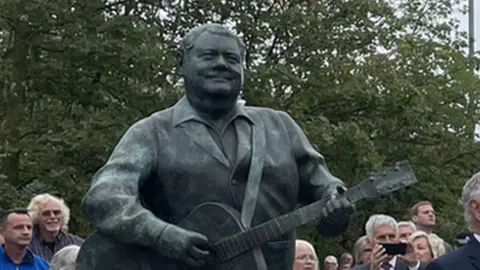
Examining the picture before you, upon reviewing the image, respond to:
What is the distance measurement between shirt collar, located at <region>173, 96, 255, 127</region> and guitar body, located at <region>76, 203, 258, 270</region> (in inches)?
16.4

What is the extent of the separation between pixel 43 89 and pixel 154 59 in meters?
2.07

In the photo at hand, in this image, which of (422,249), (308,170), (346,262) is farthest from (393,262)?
(308,170)

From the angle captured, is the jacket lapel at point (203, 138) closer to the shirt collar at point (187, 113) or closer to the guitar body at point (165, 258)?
the shirt collar at point (187, 113)

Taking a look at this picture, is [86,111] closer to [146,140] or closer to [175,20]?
[175,20]

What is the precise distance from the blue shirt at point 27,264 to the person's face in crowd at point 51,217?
0.42 m

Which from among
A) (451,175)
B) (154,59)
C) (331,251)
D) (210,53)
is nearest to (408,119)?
(451,175)

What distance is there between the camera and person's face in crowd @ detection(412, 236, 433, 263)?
920 cm

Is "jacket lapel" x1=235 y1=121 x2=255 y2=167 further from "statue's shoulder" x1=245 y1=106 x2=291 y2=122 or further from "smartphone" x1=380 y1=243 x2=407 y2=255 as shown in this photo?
"smartphone" x1=380 y1=243 x2=407 y2=255

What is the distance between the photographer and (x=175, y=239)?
187 inches

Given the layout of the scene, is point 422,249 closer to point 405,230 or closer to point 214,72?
point 405,230

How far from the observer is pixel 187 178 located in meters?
4.97

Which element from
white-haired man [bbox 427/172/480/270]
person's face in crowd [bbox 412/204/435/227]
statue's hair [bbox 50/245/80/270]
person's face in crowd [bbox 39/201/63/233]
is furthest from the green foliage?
white-haired man [bbox 427/172/480/270]

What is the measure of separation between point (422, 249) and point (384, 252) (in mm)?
720

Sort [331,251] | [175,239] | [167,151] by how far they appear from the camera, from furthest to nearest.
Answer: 1. [331,251]
2. [167,151]
3. [175,239]
